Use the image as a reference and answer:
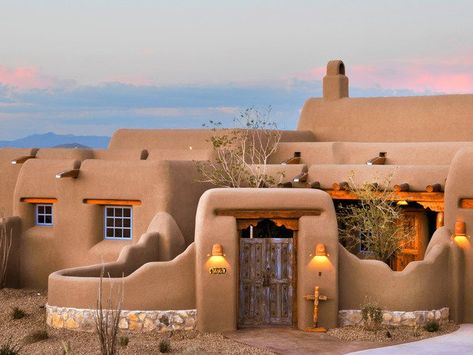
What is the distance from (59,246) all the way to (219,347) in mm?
9531

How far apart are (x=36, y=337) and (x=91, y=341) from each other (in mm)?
1365

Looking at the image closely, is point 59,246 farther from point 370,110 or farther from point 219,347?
point 370,110

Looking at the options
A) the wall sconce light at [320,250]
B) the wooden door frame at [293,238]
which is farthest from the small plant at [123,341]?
the wall sconce light at [320,250]

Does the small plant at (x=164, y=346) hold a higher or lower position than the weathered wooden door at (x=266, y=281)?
lower

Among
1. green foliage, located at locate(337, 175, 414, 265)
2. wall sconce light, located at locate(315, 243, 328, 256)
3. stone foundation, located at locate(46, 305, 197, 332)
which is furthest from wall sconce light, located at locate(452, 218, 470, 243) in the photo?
stone foundation, located at locate(46, 305, 197, 332)

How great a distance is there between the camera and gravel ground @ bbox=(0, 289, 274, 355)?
18.0 meters

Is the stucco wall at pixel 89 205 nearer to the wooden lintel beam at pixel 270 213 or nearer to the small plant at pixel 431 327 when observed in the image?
the wooden lintel beam at pixel 270 213

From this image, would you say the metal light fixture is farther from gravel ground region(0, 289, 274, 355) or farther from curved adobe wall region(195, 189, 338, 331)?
gravel ground region(0, 289, 274, 355)

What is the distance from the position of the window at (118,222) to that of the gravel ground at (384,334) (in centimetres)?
804

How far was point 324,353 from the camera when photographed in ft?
57.9

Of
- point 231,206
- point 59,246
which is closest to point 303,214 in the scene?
point 231,206

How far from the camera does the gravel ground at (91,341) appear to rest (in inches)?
708

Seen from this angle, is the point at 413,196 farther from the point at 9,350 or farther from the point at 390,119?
the point at 9,350

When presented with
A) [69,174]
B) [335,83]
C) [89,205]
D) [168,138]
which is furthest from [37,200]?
[335,83]
